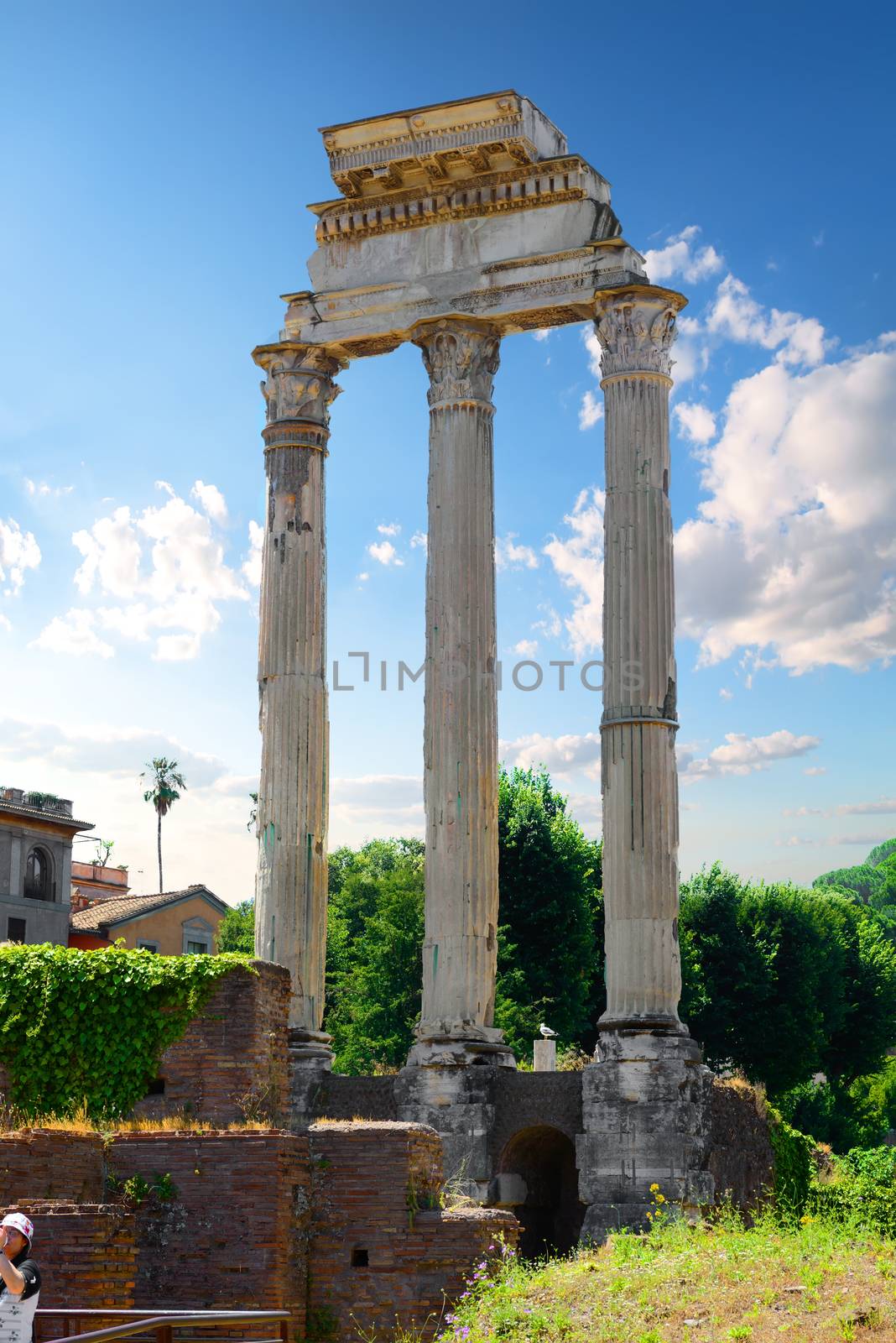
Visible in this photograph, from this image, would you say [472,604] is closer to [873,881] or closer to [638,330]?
[638,330]

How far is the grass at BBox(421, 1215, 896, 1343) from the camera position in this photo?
15.9 meters

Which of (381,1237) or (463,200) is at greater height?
(463,200)

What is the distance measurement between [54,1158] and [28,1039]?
3347 mm

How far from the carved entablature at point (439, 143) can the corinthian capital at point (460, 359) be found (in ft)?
9.40

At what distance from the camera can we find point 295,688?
30.9 meters

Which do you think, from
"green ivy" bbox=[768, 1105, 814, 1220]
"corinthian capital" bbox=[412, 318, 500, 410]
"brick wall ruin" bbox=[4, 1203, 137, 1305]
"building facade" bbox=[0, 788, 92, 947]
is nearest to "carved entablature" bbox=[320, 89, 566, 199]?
"corinthian capital" bbox=[412, 318, 500, 410]

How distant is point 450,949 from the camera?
2858 cm

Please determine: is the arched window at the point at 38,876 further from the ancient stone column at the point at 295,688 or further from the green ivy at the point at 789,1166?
the green ivy at the point at 789,1166

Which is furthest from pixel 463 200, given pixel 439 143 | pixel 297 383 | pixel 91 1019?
pixel 91 1019

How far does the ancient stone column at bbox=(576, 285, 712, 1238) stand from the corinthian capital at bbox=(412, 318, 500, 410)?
2284mm

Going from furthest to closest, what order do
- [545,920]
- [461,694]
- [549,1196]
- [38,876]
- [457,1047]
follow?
[38,876]
[545,920]
[549,1196]
[461,694]
[457,1047]

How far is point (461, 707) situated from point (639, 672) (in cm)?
325

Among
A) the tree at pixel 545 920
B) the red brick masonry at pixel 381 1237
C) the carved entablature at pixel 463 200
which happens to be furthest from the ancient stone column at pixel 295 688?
the tree at pixel 545 920

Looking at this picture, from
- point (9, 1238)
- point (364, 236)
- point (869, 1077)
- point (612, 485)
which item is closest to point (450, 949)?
point (612, 485)
